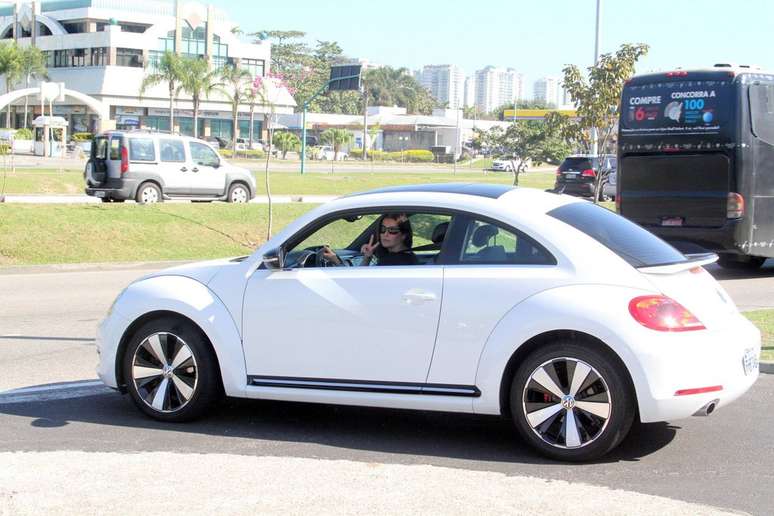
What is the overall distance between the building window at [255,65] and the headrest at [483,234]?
89831 mm

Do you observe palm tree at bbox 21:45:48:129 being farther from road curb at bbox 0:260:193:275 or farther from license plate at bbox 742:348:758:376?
license plate at bbox 742:348:758:376

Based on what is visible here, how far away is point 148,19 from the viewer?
9050cm

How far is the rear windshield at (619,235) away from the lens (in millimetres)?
6094

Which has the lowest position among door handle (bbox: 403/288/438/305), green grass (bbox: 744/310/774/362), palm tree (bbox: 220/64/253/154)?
green grass (bbox: 744/310/774/362)

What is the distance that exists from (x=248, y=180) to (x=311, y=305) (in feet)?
66.7

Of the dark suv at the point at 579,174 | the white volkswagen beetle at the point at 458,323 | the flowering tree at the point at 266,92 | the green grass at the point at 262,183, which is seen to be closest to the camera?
the white volkswagen beetle at the point at 458,323

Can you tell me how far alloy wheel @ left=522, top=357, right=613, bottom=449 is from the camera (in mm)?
5777

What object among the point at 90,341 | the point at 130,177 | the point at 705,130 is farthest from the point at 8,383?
the point at 130,177

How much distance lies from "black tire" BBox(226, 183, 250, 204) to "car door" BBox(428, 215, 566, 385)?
66.4ft

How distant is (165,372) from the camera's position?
666cm

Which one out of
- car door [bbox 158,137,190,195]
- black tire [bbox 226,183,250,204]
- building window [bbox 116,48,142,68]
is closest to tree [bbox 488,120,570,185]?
black tire [bbox 226,183,250,204]

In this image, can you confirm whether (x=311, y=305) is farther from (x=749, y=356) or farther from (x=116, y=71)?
(x=116, y=71)

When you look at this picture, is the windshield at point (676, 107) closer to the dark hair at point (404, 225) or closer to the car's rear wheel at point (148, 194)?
the dark hair at point (404, 225)

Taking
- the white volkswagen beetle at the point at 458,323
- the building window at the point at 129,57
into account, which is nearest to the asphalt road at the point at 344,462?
the white volkswagen beetle at the point at 458,323
